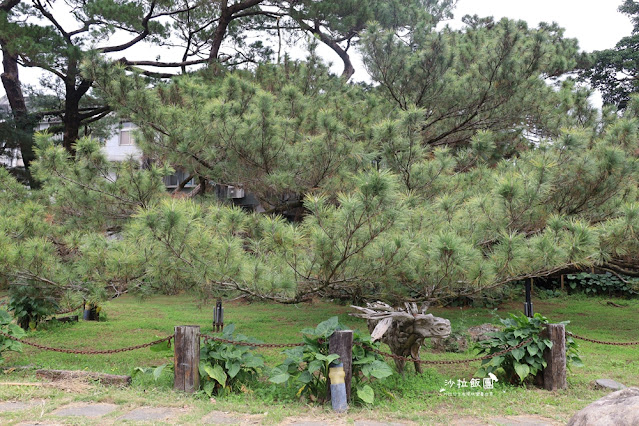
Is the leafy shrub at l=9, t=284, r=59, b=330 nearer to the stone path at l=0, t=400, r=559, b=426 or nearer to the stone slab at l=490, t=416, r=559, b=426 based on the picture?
the stone path at l=0, t=400, r=559, b=426

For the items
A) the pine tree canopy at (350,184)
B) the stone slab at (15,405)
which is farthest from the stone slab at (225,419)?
the stone slab at (15,405)

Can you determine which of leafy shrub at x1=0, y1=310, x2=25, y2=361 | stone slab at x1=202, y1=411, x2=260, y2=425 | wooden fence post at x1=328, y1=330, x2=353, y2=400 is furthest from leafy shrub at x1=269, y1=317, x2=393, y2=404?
leafy shrub at x1=0, y1=310, x2=25, y2=361

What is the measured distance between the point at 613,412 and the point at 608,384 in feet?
→ 5.43

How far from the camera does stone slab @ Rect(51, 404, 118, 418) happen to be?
329cm

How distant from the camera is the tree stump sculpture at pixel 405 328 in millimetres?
4129

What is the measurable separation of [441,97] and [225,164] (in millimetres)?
3337

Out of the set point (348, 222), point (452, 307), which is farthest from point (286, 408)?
point (452, 307)

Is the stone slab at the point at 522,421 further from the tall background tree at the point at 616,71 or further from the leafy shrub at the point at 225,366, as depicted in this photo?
the tall background tree at the point at 616,71

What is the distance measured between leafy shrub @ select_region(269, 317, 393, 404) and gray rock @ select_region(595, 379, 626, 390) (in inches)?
73.9

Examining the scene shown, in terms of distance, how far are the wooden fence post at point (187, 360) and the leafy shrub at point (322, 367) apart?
0.62m

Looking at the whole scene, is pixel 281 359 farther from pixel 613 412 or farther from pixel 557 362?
pixel 613 412

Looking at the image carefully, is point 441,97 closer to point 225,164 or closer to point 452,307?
point 225,164

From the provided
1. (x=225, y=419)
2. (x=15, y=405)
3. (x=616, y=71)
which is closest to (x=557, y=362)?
(x=225, y=419)

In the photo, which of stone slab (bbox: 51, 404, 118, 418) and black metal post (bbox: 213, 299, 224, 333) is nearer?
stone slab (bbox: 51, 404, 118, 418)
